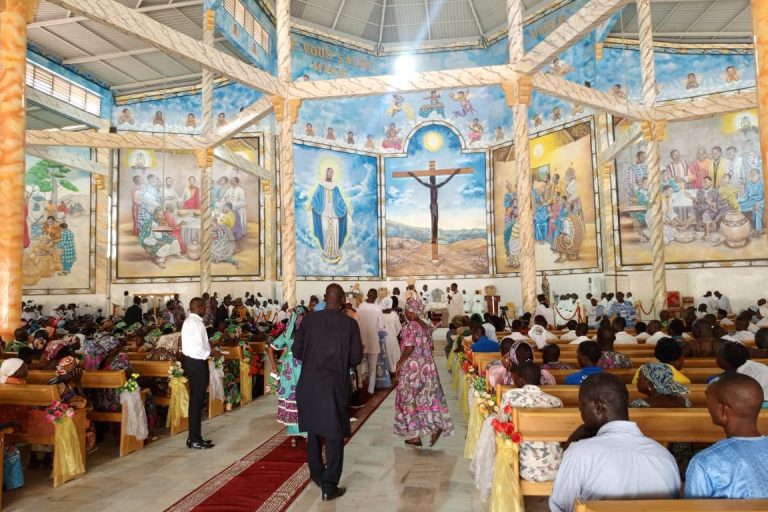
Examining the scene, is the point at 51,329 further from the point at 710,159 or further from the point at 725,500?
the point at 710,159

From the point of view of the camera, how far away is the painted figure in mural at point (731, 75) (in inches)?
609

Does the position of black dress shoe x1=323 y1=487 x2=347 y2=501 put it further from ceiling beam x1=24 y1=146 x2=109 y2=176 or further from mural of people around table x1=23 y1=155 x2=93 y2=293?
mural of people around table x1=23 y1=155 x2=93 y2=293

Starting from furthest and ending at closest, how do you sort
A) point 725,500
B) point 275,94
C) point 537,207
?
point 537,207 → point 275,94 → point 725,500

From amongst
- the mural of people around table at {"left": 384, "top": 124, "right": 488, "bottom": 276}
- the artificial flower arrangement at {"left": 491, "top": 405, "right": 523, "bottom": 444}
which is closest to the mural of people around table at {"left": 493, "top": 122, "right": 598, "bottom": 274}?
the mural of people around table at {"left": 384, "top": 124, "right": 488, "bottom": 276}

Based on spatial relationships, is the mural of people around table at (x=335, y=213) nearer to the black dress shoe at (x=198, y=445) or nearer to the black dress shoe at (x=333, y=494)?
the black dress shoe at (x=198, y=445)

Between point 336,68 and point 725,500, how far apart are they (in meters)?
21.7

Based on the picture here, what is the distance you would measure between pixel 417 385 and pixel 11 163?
247 inches

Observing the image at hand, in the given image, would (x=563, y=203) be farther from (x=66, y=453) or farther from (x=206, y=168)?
(x=66, y=453)

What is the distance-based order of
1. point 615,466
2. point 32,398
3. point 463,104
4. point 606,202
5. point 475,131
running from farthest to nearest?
1. point 463,104
2. point 475,131
3. point 606,202
4. point 32,398
5. point 615,466

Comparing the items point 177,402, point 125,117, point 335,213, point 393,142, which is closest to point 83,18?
point 125,117

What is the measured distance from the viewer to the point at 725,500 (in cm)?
194

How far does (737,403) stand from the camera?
2119mm

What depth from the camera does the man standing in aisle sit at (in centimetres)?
450

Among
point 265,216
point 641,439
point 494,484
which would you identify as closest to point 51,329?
point 494,484
